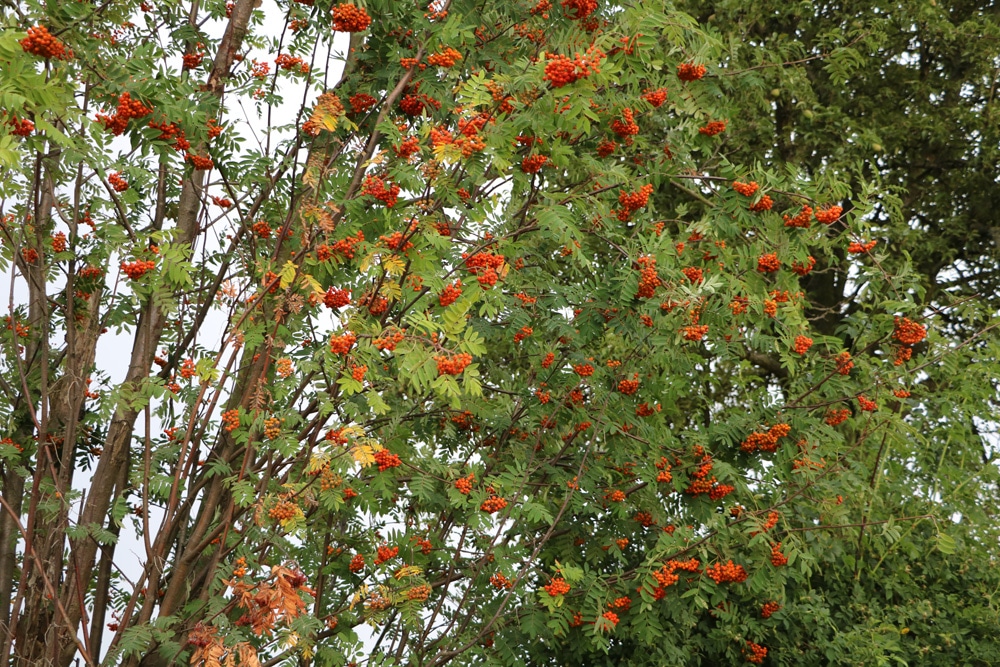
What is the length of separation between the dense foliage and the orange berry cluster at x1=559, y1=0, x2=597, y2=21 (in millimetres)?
48

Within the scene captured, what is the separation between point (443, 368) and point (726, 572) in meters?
2.21

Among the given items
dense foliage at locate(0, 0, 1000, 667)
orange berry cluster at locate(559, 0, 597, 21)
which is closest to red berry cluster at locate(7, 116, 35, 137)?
dense foliage at locate(0, 0, 1000, 667)

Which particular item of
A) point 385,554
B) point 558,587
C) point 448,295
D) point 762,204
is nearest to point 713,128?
point 762,204

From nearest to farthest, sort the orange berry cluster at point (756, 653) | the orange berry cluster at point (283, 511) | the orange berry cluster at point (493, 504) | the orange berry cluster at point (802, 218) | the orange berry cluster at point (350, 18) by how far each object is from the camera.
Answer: the orange berry cluster at point (283, 511) < the orange berry cluster at point (350, 18) < the orange berry cluster at point (493, 504) < the orange berry cluster at point (802, 218) < the orange berry cluster at point (756, 653)

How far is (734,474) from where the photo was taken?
16.6ft

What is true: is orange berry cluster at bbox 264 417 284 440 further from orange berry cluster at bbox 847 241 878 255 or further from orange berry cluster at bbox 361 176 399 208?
orange berry cluster at bbox 847 241 878 255

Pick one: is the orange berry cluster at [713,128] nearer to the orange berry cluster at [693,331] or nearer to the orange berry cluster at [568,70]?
the orange berry cluster at [693,331]

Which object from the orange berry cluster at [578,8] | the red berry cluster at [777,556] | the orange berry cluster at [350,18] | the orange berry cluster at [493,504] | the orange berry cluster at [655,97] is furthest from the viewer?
the red berry cluster at [777,556]

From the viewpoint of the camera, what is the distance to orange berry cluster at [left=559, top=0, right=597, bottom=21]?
14.5ft

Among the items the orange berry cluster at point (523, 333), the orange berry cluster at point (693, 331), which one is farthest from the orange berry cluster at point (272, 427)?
the orange berry cluster at point (693, 331)

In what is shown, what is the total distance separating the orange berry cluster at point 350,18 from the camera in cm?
379

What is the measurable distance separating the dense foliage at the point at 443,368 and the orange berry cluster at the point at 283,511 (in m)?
0.03

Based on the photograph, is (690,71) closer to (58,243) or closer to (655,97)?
(655,97)

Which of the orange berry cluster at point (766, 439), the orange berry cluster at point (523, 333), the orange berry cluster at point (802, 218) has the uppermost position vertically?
the orange berry cluster at point (802, 218)
